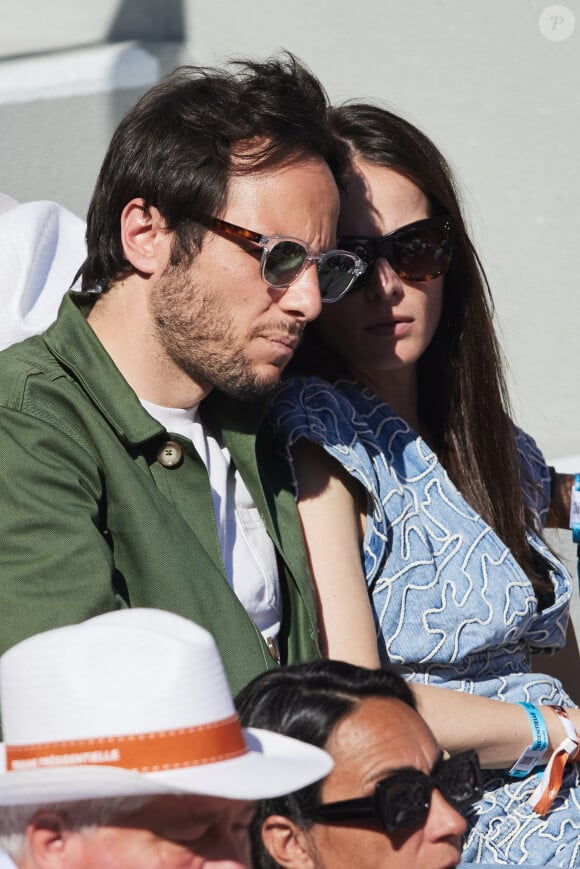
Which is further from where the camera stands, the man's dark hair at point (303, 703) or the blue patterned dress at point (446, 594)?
the blue patterned dress at point (446, 594)

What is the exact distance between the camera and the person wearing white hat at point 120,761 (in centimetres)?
133

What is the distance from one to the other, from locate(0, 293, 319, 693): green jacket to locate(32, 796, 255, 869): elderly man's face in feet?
2.32

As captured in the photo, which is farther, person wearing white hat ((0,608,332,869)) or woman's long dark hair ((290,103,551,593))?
woman's long dark hair ((290,103,551,593))

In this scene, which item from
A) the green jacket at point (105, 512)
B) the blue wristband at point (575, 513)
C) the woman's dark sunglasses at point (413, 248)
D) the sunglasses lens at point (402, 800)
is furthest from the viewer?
the blue wristband at point (575, 513)

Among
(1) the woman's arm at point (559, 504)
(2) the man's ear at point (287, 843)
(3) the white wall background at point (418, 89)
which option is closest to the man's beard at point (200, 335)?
(2) the man's ear at point (287, 843)

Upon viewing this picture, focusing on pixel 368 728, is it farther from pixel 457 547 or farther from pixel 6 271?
pixel 6 271

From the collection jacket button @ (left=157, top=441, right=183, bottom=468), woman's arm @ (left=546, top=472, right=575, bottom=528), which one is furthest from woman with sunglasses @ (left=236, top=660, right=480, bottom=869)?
woman's arm @ (left=546, top=472, right=575, bottom=528)

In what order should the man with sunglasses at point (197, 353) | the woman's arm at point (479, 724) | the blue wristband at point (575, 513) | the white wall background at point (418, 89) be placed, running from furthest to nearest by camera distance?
1. the white wall background at point (418, 89)
2. the blue wristband at point (575, 513)
3. the woman's arm at point (479, 724)
4. the man with sunglasses at point (197, 353)

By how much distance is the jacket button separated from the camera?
2371 mm

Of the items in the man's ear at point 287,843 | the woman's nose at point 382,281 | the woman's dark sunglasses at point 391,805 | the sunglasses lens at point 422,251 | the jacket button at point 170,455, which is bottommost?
the man's ear at point 287,843

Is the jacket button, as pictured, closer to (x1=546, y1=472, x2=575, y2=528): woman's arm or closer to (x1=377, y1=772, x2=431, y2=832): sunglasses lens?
(x1=377, y1=772, x2=431, y2=832): sunglasses lens

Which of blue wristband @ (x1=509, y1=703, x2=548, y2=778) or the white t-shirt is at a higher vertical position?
the white t-shirt

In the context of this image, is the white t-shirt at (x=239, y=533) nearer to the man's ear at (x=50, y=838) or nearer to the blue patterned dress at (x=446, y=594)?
the blue patterned dress at (x=446, y=594)

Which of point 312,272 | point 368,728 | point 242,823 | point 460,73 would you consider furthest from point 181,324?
point 460,73
